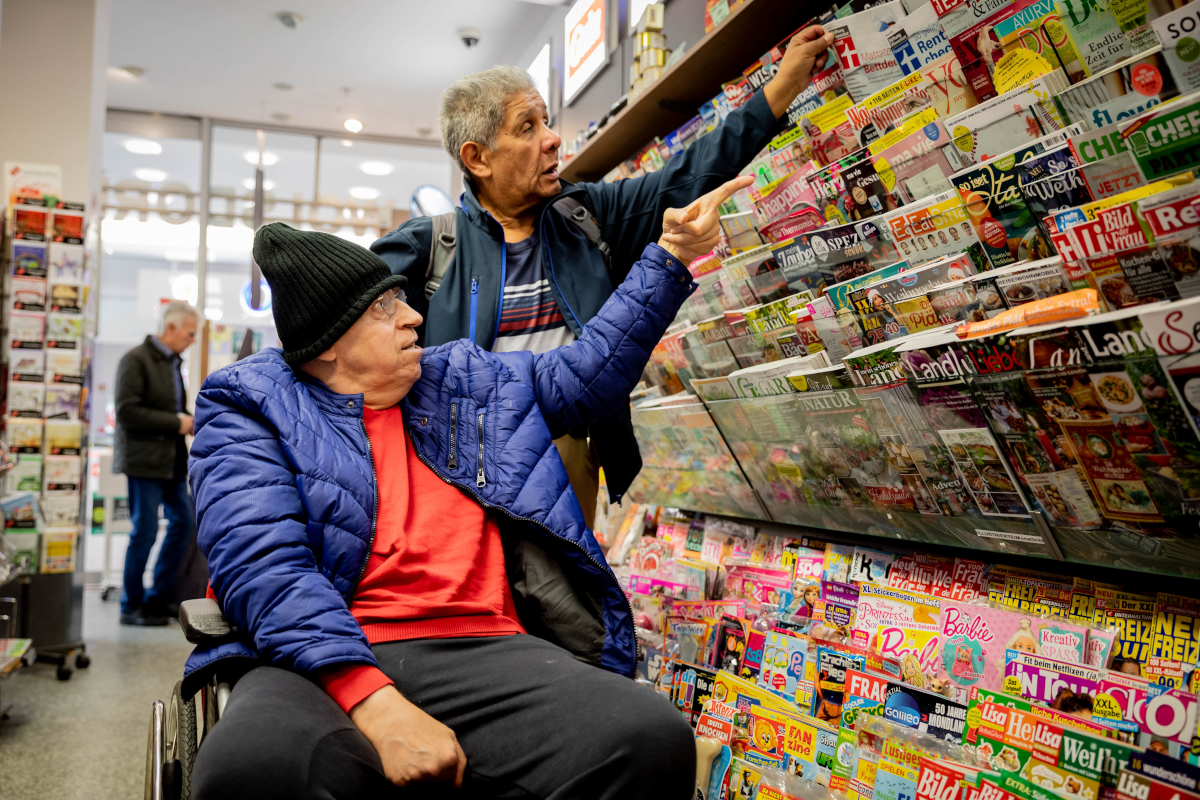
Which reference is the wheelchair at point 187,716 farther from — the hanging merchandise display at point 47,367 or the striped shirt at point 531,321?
the hanging merchandise display at point 47,367

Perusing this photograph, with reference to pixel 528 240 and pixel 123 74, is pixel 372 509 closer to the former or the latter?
pixel 528 240

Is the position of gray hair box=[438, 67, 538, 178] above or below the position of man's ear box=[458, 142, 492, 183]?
above

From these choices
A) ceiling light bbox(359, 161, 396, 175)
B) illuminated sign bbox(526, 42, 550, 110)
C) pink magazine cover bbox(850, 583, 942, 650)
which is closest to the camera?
pink magazine cover bbox(850, 583, 942, 650)

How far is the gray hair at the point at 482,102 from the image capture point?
172cm

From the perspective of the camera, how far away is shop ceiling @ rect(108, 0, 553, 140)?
196 inches

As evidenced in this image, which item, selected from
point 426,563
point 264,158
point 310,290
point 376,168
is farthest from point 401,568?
point 376,168

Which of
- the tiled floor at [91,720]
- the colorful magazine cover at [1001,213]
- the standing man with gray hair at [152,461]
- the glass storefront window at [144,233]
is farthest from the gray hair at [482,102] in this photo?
the glass storefront window at [144,233]

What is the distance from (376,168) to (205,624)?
24.0ft

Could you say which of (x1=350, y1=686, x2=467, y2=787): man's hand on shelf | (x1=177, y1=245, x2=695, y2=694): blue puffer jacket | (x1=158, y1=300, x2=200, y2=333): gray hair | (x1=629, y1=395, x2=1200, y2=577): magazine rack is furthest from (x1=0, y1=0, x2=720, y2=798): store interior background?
(x1=350, y1=686, x2=467, y2=787): man's hand on shelf

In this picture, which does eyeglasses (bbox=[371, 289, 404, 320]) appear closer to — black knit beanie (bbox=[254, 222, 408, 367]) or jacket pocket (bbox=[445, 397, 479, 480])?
black knit beanie (bbox=[254, 222, 408, 367])

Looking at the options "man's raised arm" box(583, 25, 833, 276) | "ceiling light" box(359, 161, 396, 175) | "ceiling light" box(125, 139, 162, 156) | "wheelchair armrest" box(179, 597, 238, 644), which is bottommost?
"wheelchair armrest" box(179, 597, 238, 644)

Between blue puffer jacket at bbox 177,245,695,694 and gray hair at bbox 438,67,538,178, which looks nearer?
blue puffer jacket at bbox 177,245,695,694

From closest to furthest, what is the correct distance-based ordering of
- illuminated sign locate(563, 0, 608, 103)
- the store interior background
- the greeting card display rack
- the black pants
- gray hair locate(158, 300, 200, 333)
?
the black pants, the store interior background, illuminated sign locate(563, 0, 608, 103), the greeting card display rack, gray hair locate(158, 300, 200, 333)

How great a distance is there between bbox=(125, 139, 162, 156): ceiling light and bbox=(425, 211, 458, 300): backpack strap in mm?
6357
